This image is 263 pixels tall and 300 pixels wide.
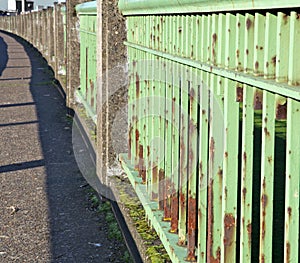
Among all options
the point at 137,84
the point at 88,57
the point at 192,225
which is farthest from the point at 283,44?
the point at 88,57

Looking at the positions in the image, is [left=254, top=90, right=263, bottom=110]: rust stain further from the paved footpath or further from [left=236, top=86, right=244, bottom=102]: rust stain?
the paved footpath

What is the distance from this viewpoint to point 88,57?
9391 millimetres

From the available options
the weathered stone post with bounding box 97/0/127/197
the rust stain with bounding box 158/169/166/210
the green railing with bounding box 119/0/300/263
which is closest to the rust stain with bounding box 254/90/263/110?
the green railing with bounding box 119/0/300/263

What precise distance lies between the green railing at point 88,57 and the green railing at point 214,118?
121 inches

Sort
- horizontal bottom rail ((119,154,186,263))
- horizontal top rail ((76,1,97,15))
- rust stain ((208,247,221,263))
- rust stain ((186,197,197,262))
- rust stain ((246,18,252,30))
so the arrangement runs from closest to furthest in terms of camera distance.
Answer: rust stain ((246,18,252,30)) < rust stain ((208,247,221,263)) < rust stain ((186,197,197,262)) < horizontal bottom rail ((119,154,186,263)) < horizontal top rail ((76,1,97,15))

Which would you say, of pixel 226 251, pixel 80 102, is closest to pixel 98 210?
pixel 226 251

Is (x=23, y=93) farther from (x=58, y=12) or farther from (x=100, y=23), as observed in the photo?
(x=100, y=23)

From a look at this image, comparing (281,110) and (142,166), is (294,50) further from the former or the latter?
(142,166)

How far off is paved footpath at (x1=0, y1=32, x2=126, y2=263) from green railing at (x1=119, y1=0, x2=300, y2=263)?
60 cm

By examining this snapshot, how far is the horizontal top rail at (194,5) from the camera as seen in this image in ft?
7.87

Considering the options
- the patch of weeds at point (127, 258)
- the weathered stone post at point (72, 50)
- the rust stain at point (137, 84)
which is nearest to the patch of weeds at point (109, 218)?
the patch of weeds at point (127, 258)

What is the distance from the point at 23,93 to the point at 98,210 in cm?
908

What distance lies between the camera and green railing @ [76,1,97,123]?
27.9 ft

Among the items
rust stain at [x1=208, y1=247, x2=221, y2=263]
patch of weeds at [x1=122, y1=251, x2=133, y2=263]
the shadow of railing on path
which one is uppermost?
rust stain at [x1=208, y1=247, x2=221, y2=263]
